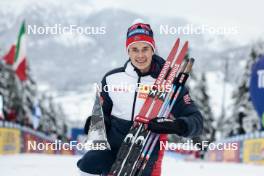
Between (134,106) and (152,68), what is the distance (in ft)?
1.11

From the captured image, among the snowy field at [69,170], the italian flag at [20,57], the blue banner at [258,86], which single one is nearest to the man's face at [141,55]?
the snowy field at [69,170]

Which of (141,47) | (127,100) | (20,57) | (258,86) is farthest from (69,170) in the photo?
(20,57)

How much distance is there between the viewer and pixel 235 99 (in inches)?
1357

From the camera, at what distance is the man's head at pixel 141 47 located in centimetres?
407

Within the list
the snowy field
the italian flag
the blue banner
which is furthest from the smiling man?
the italian flag

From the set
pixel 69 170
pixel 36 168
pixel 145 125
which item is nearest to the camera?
pixel 145 125

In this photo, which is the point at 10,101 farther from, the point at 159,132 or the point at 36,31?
the point at 159,132

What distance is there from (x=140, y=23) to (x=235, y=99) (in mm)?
30961

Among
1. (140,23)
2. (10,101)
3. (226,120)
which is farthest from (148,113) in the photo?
(10,101)

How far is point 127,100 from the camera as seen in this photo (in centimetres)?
407

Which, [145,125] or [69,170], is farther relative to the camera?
[69,170]

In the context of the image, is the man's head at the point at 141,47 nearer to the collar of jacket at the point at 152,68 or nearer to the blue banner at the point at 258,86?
the collar of jacket at the point at 152,68

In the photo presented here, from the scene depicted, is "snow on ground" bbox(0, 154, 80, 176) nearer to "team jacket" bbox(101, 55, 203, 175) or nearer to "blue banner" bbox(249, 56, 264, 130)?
"team jacket" bbox(101, 55, 203, 175)

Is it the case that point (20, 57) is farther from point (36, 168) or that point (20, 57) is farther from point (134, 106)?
point (134, 106)
